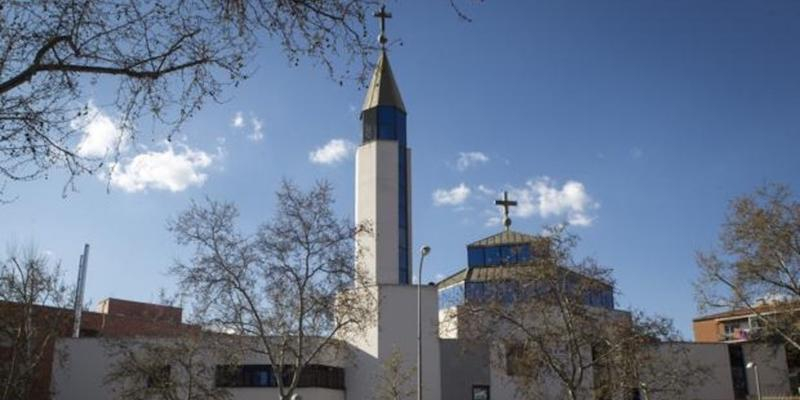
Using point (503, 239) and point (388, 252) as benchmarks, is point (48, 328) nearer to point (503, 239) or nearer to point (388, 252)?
point (388, 252)

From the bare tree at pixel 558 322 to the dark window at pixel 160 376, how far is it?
12.3 metres

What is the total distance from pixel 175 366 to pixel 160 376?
2442mm

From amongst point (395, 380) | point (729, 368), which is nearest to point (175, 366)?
point (395, 380)

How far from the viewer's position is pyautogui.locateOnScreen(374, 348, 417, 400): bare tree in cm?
3494

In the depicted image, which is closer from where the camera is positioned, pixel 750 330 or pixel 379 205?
pixel 379 205

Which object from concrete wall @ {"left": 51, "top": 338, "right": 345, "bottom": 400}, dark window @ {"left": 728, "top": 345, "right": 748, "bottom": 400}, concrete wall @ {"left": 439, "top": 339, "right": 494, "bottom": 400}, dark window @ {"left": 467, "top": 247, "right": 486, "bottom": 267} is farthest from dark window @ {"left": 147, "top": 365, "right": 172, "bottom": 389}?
dark window @ {"left": 728, "top": 345, "right": 748, "bottom": 400}

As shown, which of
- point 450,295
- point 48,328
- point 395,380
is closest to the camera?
point 395,380

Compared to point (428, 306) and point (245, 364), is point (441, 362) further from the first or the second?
point (245, 364)

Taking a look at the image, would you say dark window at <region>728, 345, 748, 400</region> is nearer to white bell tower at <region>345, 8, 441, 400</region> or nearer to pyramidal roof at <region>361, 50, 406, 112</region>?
white bell tower at <region>345, 8, 441, 400</region>

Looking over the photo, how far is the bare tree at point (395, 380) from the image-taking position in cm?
3494

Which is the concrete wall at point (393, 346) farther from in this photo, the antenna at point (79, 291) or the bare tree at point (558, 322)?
the antenna at point (79, 291)

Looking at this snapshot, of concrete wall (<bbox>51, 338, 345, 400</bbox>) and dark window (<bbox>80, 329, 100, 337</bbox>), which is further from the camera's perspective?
dark window (<bbox>80, 329, 100, 337</bbox>)

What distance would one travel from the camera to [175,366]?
112 ft

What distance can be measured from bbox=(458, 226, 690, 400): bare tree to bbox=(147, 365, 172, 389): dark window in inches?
482
